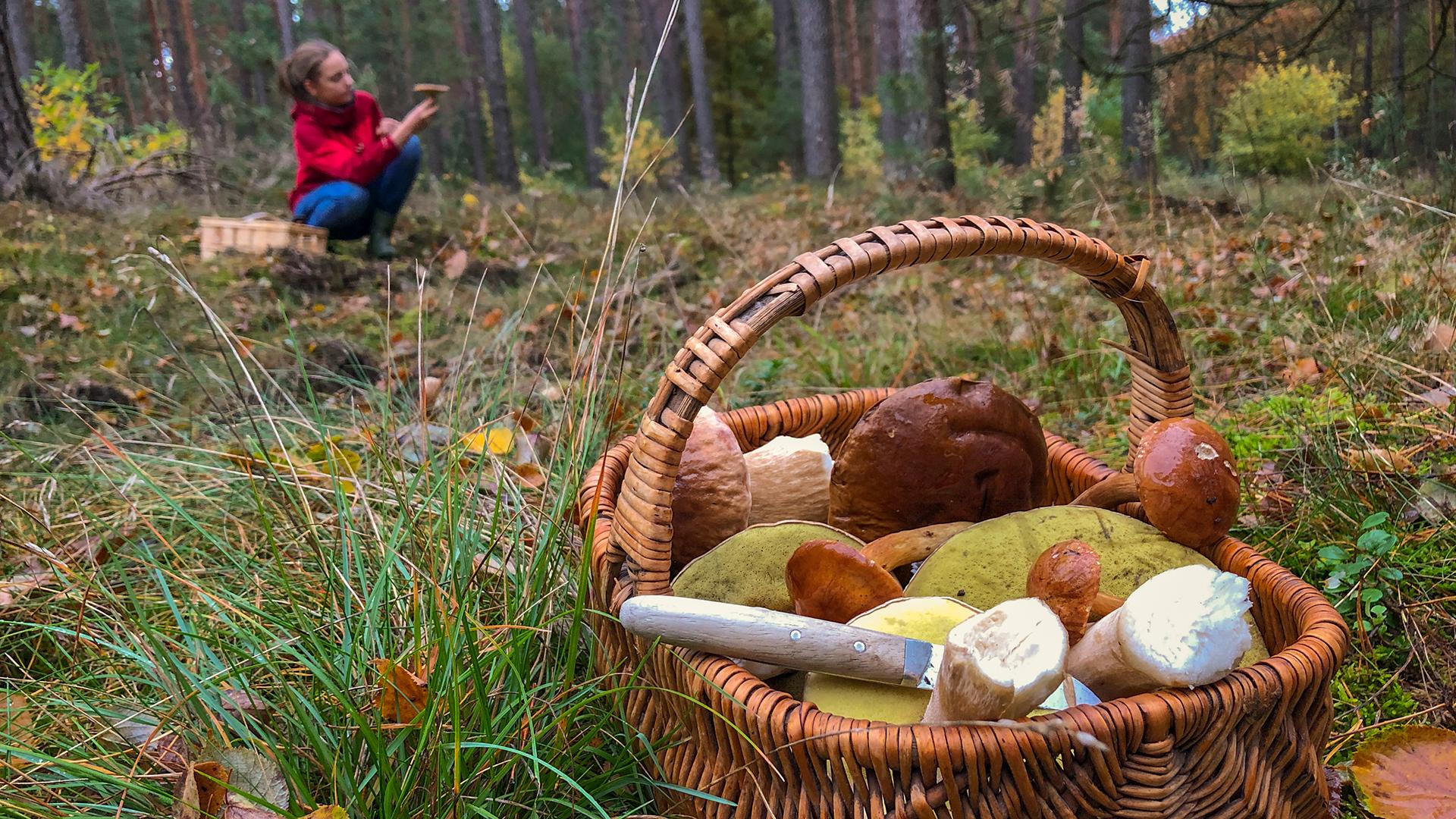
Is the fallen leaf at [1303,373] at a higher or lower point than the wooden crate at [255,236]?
lower

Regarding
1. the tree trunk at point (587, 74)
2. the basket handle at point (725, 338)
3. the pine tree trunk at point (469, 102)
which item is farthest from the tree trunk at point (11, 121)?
the pine tree trunk at point (469, 102)

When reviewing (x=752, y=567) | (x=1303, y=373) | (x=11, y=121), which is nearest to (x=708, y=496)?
(x=752, y=567)

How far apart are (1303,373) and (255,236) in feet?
17.6

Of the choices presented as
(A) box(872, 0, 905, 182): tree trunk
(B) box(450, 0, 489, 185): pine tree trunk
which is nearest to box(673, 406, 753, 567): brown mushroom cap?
(A) box(872, 0, 905, 182): tree trunk

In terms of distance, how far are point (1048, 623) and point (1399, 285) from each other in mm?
2304

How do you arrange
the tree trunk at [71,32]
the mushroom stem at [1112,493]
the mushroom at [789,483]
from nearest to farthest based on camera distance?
the mushroom stem at [1112,493] → the mushroom at [789,483] → the tree trunk at [71,32]

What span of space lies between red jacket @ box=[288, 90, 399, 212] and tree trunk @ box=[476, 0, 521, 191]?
11437mm

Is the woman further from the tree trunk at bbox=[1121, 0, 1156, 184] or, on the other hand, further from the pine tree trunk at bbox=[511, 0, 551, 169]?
the pine tree trunk at bbox=[511, 0, 551, 169]

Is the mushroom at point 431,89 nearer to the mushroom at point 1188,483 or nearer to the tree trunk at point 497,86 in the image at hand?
the mushroom at point 1188,483

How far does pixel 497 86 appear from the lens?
16969 millimetres

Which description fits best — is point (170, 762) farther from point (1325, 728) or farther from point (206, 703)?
point (1325, 728)

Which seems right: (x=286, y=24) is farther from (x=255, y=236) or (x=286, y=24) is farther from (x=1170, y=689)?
(x=1170, y=689)

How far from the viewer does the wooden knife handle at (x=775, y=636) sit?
0.95 meters

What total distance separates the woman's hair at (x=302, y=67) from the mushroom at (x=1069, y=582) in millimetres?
5679
